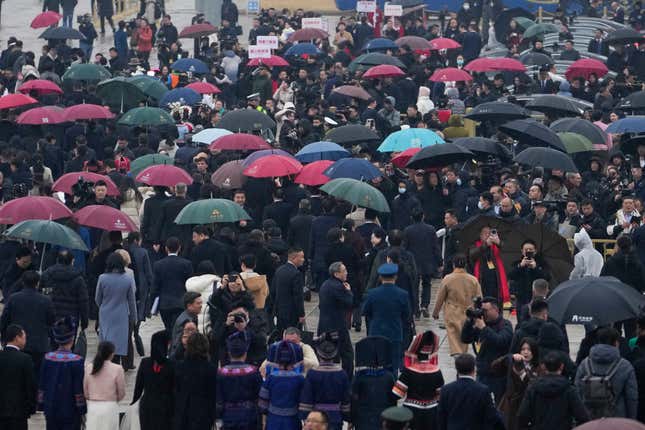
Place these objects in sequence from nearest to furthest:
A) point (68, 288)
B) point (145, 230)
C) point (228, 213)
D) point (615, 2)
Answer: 1. point (68, 288)
2. point (228, 213)
3. point (145, 230)
4. point (615, 2)

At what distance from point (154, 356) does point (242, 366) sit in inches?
30.5

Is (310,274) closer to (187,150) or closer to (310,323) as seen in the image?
(310,323)

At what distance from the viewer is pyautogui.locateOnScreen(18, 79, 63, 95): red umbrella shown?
2794 cm

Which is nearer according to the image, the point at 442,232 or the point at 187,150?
the point at 442,232

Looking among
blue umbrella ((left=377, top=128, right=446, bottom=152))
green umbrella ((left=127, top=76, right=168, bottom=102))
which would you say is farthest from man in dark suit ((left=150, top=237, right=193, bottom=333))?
green umbrella ((left=127, top=76, right=168, bottom=102))

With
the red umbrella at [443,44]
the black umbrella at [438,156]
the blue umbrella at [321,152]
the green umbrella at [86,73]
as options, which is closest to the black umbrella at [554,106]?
the blue umbrella at [321,152]

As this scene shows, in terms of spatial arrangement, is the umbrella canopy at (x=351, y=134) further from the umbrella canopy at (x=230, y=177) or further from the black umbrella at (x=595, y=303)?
the black umbrella at (x=595, y=303)

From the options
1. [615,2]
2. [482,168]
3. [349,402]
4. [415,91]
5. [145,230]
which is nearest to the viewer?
[349,402]

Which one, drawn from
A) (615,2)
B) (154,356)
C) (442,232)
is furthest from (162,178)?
→ (615,2)

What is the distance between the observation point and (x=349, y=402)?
1380cm

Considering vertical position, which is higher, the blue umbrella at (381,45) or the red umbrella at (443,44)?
the blue umbrella at (381,45)

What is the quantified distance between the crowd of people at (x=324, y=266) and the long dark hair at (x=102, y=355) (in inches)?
0.7

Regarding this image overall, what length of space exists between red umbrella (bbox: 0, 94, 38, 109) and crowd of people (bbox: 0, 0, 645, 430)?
13cm

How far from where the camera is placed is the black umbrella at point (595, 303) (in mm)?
14688
